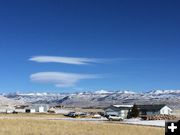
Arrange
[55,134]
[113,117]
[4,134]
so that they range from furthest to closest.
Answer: [113,117]
[55,134]
[4,134]

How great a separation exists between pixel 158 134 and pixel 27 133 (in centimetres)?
1517

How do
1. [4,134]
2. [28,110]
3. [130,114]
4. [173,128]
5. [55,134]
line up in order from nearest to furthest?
1. [173,128]
2. [4,134]
3. [55,134]
4. [130,114]
5. [28,110]

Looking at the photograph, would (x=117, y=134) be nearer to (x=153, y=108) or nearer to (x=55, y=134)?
(x=55, y=134)

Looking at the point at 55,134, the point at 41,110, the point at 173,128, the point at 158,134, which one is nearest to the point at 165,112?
the point at 41,110

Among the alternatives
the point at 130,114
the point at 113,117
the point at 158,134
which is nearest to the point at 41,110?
the point at 130,114

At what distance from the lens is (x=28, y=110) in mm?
186000

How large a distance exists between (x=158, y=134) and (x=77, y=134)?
983cm

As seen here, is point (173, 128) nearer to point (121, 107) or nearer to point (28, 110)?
point (121, 107)

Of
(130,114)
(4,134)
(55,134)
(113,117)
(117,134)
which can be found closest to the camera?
(4,134)

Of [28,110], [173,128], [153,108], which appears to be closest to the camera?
[173,128]

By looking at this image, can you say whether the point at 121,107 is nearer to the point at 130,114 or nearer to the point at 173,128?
the point at 130,114

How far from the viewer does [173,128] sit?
9.81m

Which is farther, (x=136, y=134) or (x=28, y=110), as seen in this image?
(x=28, y=110)

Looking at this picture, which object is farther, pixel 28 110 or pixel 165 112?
pixel 28 110
